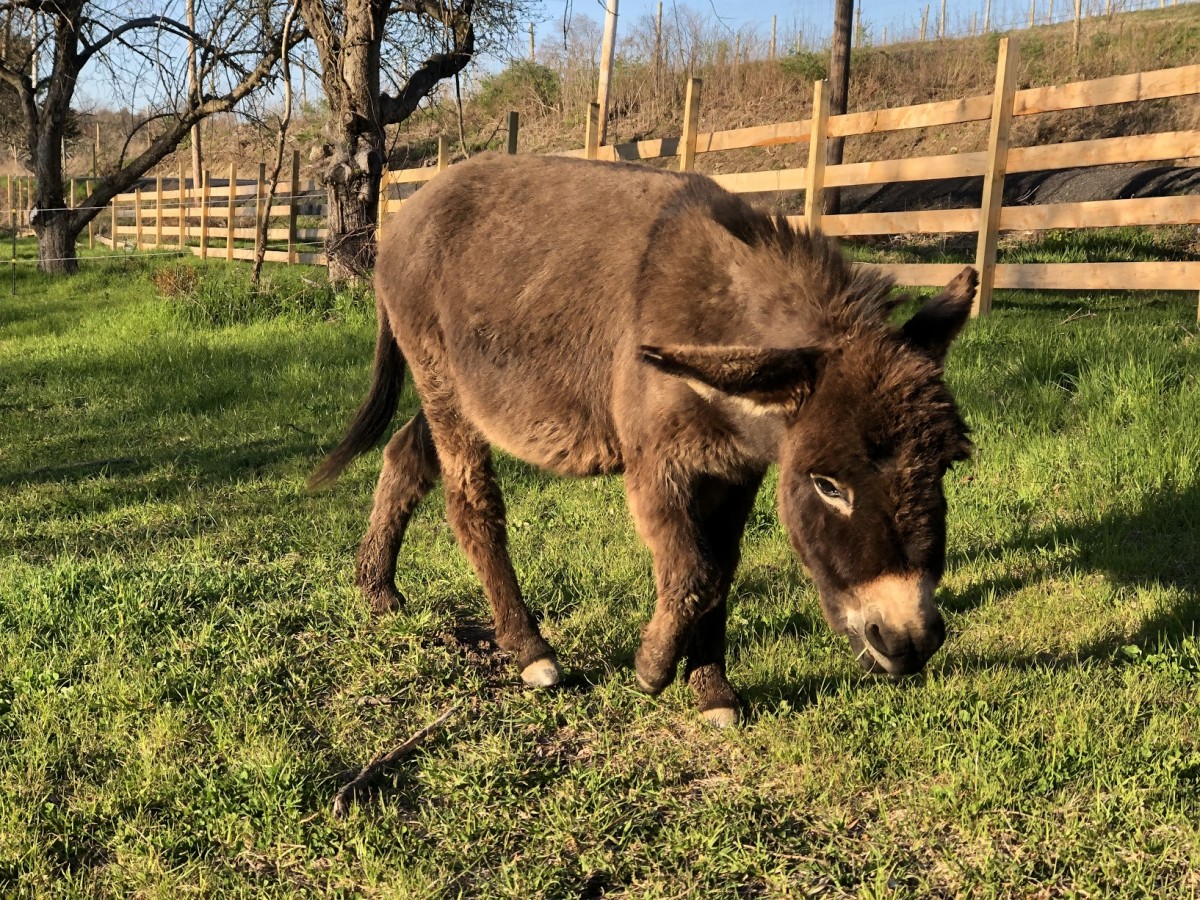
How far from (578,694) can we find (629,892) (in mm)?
1137

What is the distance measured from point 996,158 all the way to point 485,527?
7.07m

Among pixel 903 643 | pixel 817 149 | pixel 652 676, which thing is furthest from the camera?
pixel 817 149

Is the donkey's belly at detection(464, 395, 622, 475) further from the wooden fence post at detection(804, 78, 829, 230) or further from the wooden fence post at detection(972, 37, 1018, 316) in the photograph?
the wooden fence post at detection(804, 78, 829, 230)

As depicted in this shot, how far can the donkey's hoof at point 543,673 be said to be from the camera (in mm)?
3760

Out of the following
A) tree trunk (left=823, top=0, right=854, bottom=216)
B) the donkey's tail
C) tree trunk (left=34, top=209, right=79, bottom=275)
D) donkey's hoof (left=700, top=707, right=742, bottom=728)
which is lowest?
donkey's hoof (left=700, top=707, right=742, bottom=728)

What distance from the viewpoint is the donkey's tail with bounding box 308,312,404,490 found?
16.1 feet

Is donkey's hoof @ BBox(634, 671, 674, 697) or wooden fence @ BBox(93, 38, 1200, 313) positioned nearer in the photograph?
donkey's hoof @ BBox(634, 671, 674, 697)

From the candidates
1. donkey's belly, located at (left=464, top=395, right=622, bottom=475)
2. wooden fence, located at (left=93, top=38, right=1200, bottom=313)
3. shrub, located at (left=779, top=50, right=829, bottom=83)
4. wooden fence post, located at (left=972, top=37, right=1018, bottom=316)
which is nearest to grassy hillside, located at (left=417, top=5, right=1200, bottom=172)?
shrub, located at (left=779, top=50, right=829, bottom=83)

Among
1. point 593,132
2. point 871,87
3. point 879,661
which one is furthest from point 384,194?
point 871,87

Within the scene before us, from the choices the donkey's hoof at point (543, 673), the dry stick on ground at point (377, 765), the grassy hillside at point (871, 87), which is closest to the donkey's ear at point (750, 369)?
the donkey's hoof at point (543, 673)

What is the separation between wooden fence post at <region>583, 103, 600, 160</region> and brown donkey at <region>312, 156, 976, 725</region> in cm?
806

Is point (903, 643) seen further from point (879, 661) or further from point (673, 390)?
point (673, 390)

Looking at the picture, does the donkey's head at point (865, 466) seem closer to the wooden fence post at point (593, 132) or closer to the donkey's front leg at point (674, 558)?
the donkey's front leg at point (674, 558)

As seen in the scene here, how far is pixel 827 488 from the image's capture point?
9.11 ft
